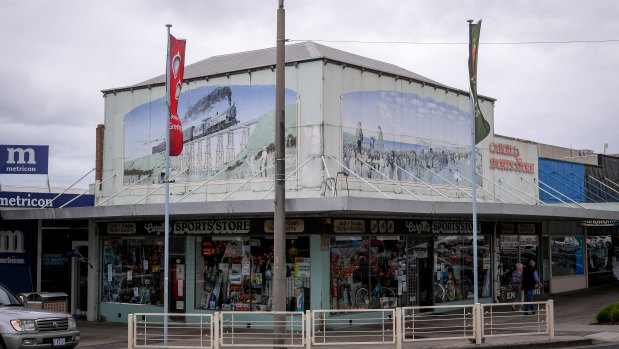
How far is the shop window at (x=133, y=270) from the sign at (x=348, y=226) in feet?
20.5

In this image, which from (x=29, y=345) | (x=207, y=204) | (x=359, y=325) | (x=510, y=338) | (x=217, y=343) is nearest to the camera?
(x=29, y=345)

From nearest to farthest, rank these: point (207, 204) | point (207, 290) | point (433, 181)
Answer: point (207, 204), point (207, 290), point (433, 181)

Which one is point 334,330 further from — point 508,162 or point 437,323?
point 508,162

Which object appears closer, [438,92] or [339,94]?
[339,94]

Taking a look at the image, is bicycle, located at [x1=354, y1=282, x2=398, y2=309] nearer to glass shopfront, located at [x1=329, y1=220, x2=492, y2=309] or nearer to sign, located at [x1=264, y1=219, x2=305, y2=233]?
glass shopfront, located at [x1=329, y1=220, x2=492, y2=309]

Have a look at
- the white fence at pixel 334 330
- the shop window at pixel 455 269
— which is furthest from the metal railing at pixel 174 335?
the shop window at pixel 455 269

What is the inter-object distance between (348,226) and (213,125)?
17.9ft

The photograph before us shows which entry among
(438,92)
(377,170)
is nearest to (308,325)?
(377,170)

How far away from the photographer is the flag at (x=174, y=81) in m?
16.5

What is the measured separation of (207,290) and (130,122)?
653 cm

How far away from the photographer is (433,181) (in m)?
23.8

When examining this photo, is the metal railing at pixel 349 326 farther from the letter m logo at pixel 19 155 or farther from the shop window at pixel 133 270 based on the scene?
the letter m logo at pixel 19 155

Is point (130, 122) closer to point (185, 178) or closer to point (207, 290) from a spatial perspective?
point (185, 178)

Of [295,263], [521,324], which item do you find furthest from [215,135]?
[521,324]
